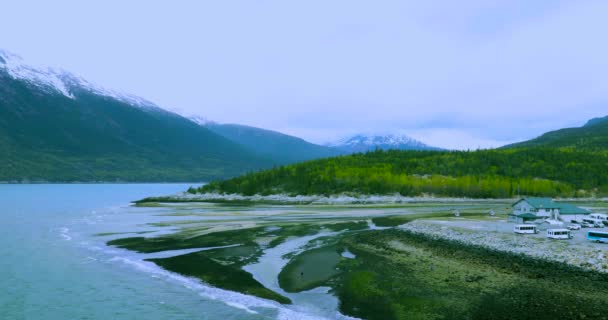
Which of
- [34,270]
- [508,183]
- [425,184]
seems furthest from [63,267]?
[508,183]

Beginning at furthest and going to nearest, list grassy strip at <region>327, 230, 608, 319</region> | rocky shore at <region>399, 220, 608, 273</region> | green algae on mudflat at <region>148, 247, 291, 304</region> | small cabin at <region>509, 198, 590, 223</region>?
1. small cabin at <region>509, 198, 590, 223</region>
2. rocky shore at <region>399, 220, 608, 273</region>
3. green algae on mudflat at <region>148, 247, 291, 304</region>
4. grassy strip at <region>327, 230, 608, 319</region>

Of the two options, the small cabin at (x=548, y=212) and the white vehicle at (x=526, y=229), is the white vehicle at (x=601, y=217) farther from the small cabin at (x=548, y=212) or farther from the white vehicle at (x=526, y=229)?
the white vehicle at (x=526, y=229)

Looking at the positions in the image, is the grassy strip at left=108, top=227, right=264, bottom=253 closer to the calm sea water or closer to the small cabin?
the calm sea water

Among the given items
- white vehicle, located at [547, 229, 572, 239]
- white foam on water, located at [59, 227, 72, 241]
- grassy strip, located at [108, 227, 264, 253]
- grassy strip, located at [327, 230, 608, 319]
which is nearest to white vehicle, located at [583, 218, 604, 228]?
white vehicle, located at [547, 229, 572, 239]

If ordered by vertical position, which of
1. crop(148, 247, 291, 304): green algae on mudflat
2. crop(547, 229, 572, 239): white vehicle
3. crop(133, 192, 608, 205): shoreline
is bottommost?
crop(148, 247, 291, 304): green algae on mudflat

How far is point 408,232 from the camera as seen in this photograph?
57.8 m

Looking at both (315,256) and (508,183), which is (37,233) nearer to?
(315,256)

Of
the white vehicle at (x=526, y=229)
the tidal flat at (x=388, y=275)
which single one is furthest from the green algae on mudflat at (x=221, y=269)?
the white vehicle at (x=526, y=229)

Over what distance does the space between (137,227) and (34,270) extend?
110 ft

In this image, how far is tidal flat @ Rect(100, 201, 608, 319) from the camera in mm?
26547

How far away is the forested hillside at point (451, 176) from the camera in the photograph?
5969 inches

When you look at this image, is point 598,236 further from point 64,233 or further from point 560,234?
point 64,233

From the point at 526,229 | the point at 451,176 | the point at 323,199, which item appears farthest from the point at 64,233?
the point at 451,176

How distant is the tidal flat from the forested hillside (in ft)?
320
